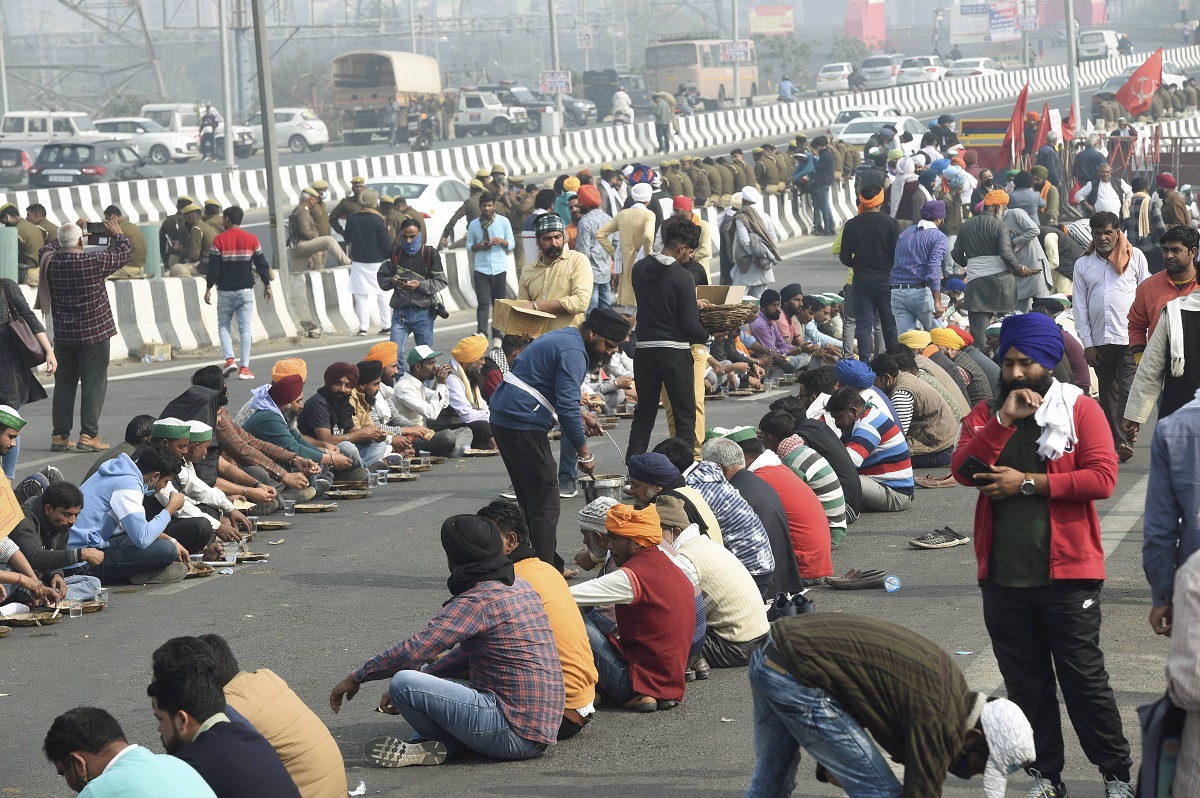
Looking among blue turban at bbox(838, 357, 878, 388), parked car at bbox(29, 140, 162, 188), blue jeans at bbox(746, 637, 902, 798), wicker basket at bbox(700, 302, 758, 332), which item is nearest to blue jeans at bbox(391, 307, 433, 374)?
wicker basket at bbox(700, 302, 758, 332)

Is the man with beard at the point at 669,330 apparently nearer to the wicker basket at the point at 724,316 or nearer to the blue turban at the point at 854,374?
the wicker basket at the point at 724,316

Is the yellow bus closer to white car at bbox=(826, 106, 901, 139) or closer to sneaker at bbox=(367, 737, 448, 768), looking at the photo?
white car at bbox=(826, 106, 901, 139)

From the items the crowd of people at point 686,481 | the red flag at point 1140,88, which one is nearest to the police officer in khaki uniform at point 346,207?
the crowd of people at point 686,481

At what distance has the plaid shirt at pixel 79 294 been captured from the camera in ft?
47.5

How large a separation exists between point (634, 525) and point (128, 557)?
160 inches

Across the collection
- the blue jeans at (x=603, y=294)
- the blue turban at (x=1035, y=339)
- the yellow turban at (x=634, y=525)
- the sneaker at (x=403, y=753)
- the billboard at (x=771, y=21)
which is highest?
the billboard at (x=771, y=21)

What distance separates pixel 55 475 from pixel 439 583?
272 centimetres

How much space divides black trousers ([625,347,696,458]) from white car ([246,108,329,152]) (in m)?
49.8

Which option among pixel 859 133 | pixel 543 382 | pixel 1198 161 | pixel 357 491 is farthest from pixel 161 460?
pixel 859 133

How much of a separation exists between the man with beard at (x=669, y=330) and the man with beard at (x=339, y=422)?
2.78m

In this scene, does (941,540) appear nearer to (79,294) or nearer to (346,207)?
(79,294)

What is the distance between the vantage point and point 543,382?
387 inches

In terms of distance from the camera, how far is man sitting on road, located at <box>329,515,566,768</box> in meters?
6.72

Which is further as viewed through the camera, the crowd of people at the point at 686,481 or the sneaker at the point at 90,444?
the sneaker at the point at 90,444
